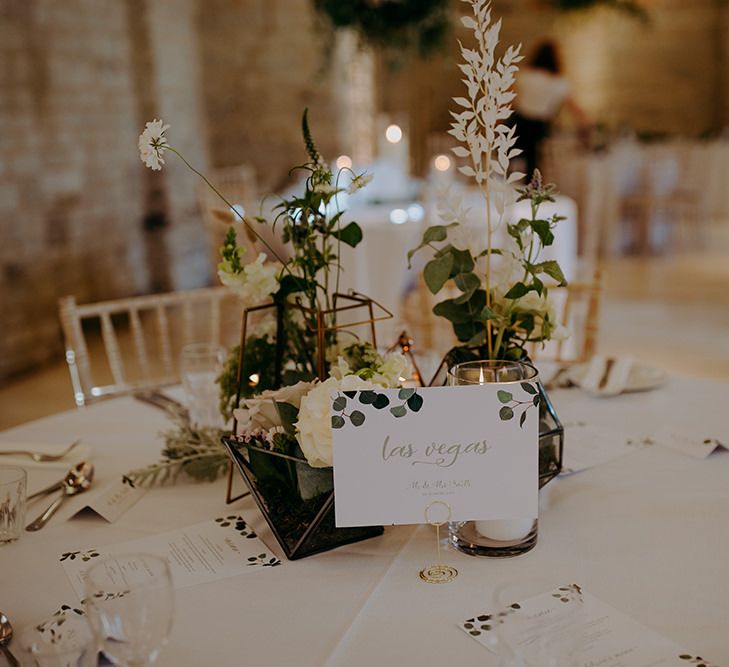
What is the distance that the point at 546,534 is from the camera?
118 cm

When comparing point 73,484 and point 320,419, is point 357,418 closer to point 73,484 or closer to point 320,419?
point 320,419

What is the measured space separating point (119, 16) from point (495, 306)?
5.14m

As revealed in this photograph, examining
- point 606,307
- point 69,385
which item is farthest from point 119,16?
point 606,307

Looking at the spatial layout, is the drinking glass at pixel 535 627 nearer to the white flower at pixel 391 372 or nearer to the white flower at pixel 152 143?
the white flower at pixel 391 372

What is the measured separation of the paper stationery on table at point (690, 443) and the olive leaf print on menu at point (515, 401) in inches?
21.3

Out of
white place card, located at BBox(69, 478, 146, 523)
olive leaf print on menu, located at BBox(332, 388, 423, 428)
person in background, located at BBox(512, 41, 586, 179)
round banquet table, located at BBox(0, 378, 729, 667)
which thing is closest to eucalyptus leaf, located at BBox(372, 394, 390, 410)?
olive leaf print on menu, located at BBox(332, 388, 423, 428)

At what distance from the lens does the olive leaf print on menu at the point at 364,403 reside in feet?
3.36

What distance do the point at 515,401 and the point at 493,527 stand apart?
0.68ft

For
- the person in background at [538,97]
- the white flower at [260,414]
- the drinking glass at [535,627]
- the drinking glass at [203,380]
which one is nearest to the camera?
the drinking glass at [535,627]

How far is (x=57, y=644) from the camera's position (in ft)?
2.95

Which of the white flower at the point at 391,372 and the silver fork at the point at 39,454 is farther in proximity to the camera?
the silver fork at the point at 39,454

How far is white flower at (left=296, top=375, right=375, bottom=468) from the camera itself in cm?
104

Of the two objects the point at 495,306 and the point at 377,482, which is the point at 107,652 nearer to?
the point at 377,482

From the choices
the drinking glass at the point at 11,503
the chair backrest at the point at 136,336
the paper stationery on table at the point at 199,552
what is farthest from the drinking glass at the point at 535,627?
the chair backrest at the point at 136,336
